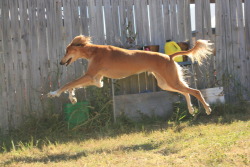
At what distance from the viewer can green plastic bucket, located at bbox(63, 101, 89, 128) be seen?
671 cm

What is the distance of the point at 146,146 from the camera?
5.04 meters

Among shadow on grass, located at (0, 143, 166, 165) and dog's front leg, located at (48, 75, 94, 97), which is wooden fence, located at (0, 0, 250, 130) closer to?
dog's front leg, located at (48, 75, 94, 97)

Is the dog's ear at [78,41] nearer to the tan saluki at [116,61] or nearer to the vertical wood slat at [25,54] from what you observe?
the tan saluki at [116,61]

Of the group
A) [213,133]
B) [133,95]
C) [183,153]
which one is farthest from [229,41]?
[183,153]

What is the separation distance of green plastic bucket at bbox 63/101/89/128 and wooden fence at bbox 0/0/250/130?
373 mm

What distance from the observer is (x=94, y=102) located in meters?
7.09

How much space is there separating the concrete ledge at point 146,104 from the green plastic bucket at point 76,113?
2.24ft

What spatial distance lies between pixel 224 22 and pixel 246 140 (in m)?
4.35

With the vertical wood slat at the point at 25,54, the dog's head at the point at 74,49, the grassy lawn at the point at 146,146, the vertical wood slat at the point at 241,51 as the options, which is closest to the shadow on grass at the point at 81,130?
the grassy lawn at the point at 146,146

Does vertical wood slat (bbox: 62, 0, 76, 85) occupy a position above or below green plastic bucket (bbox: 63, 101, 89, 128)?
above

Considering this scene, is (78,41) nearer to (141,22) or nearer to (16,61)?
(16,61)

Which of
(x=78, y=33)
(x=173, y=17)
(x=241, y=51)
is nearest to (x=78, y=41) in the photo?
(x=78, y=33)

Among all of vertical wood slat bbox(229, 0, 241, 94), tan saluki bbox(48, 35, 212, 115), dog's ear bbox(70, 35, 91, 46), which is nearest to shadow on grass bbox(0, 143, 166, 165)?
tan saluki bbox(48, 35, 212, 115)

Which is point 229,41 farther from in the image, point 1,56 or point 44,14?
point 1,56
